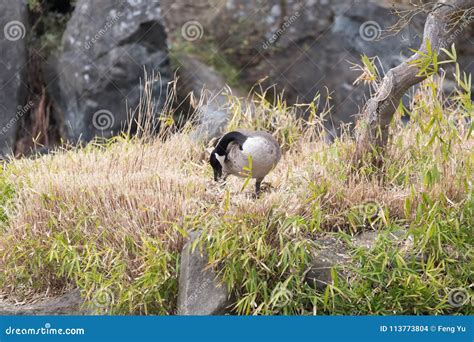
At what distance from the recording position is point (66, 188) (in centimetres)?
540

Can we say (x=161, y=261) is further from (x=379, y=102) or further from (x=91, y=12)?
(x=91, y=12)

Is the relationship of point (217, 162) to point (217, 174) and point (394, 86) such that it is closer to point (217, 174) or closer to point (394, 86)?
point (217, 174)

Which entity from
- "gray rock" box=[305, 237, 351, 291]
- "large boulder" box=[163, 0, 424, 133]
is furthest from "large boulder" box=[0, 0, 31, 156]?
"gray rock" box=[305, 237, 351, 291]

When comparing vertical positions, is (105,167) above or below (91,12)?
below

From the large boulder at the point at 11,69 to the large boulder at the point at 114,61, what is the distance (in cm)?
70

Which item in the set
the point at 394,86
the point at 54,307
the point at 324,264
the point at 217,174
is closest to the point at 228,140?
the point at 217,174

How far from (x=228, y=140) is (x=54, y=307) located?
1472 millimetres

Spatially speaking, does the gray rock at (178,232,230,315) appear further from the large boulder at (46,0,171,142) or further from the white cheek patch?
the large boulder at (46,0,171,142)

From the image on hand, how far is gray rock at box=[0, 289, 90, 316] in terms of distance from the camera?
505cm

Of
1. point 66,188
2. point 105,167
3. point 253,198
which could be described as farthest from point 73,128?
point 253,198

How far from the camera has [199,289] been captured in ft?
15.3

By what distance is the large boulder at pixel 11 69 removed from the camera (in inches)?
348

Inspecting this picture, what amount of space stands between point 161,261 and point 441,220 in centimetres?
163

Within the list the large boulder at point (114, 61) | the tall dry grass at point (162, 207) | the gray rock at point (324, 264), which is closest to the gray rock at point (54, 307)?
the tall dry grass at point (162, 207)
